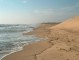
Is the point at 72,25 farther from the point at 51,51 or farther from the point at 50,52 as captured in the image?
the point at 50,52

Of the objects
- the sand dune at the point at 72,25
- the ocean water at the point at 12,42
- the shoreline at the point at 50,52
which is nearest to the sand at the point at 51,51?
the shoreline at the point at 50,52

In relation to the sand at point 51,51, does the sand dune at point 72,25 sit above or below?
above

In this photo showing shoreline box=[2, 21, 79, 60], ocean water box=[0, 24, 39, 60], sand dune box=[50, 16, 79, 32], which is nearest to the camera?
shoreline box=[2, 21, 79, 60]

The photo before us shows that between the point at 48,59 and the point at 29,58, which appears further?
the point at 29,58

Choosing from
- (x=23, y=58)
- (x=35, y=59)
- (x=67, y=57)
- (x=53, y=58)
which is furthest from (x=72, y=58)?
(x=23, y=58)

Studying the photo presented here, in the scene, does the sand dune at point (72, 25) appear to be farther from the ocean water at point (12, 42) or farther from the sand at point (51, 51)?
the sand at point (51, 51)

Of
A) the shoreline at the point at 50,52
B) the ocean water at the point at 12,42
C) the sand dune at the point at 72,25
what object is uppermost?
the sand dune at the point at 72,25

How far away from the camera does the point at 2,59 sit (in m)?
8.95

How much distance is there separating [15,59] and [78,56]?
3152mm

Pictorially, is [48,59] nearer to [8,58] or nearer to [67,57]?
[67,57]

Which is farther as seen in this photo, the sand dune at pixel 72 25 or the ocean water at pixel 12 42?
the sand dune at pixel 72 25

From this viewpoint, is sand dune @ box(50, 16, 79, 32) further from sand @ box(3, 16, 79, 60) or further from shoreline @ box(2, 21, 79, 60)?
shoreline @ box(2, 21, 79, 60)

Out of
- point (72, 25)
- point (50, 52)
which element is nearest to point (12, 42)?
point (50, 52)

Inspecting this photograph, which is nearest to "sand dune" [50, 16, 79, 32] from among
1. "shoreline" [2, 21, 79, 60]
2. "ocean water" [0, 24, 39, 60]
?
"ocean water" [0, 24, 39, 60]
